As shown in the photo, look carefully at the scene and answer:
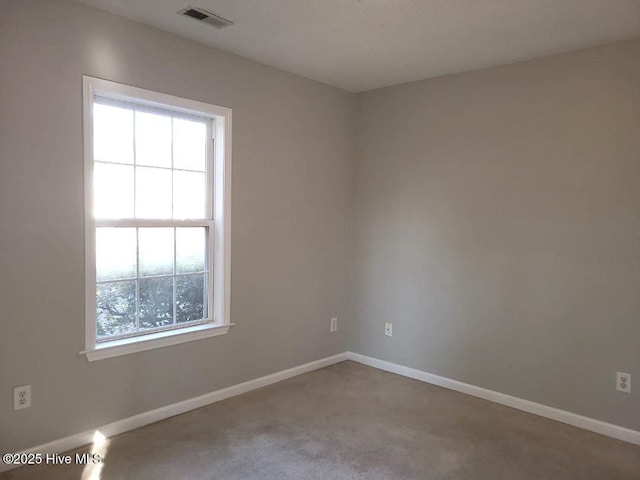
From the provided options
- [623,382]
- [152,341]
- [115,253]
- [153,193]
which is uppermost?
[153,193]

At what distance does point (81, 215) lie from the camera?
2.60 meters

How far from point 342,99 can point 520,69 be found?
1477 millimetres

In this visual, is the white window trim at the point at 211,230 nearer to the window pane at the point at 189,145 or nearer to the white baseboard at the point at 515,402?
the window pane at the point at 189,145

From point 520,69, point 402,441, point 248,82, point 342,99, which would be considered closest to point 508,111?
point 520,69

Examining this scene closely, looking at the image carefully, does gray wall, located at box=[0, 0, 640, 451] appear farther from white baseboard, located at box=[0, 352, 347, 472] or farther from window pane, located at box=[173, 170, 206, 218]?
window pane, located at box=[173, 170, 206, 218]

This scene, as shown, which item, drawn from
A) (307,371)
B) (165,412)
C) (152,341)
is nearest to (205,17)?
(152,341)

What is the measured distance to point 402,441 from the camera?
9.19ft

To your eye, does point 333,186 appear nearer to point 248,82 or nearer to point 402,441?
point 248,82

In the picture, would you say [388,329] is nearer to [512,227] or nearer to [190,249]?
[512,227]

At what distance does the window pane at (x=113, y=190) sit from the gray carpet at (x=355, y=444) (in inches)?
51.6

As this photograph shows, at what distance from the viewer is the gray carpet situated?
245 cm

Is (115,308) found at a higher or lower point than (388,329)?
higher

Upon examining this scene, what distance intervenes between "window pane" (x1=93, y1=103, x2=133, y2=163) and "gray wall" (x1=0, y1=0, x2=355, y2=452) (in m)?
0.15

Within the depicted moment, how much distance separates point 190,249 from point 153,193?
1.50ft
